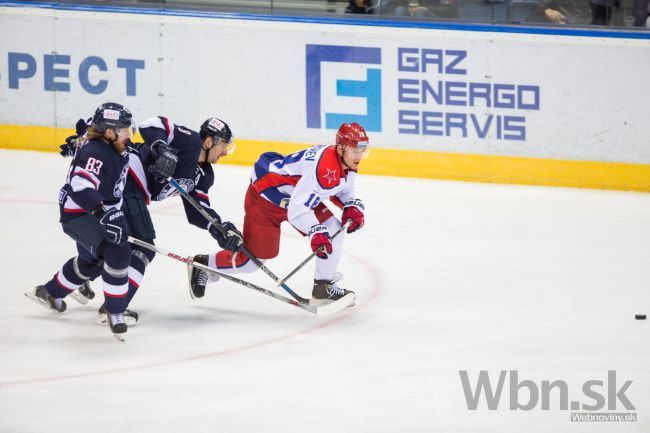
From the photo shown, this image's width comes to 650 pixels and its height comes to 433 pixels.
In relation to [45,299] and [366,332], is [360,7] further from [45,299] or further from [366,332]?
[45,299]

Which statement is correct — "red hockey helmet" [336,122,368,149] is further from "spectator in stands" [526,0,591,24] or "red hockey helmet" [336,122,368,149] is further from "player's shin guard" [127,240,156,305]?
"spectator in stands" [526,0,591,24]

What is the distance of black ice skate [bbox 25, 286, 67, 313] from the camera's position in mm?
5254

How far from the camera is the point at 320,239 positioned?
5.06 metres

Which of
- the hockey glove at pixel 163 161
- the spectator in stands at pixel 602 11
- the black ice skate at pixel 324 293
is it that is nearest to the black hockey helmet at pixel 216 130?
the hockey glove at pixel 163 161

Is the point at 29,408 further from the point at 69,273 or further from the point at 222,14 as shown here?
the point at 222,14

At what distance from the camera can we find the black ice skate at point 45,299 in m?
5.25

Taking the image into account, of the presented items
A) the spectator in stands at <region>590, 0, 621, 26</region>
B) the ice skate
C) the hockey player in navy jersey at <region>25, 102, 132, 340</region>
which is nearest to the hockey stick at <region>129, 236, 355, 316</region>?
the ice skate

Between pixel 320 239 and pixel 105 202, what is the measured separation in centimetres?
97

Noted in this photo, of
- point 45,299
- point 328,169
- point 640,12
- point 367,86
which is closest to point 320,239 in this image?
point 328,169

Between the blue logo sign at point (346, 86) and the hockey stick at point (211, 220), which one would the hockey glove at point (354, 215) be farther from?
the blue logo sign at point (346, 86)

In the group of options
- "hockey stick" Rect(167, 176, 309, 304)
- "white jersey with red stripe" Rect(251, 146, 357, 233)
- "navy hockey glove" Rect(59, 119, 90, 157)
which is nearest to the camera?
"navy hockey glove" Rect(59, 119, 90, 157)

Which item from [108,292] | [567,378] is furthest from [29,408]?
[567,378]

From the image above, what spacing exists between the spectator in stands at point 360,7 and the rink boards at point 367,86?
0.11 meters

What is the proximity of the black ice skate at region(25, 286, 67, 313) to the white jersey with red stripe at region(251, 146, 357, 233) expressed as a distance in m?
1.09
